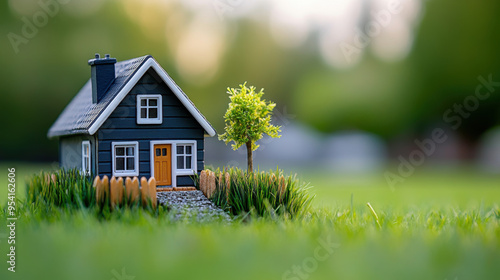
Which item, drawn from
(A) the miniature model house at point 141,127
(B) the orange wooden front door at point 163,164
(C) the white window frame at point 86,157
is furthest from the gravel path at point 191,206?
(C) the white window frame at point 86,157

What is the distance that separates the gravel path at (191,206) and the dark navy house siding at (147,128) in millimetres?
698

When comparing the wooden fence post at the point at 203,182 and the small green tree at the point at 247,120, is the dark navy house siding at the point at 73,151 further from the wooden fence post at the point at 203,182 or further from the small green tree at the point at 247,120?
the small green tree at the point at 247,120

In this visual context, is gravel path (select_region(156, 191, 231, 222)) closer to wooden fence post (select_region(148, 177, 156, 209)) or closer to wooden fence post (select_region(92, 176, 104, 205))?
wooden fence post (select_region(148, 177, 156, 209))

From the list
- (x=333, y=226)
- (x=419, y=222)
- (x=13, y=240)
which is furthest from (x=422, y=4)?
(x=13, y=240)

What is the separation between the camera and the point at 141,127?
1329 centimetres

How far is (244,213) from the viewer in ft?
38.5

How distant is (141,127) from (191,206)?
244 cm

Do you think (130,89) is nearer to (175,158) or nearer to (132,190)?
(175,158)

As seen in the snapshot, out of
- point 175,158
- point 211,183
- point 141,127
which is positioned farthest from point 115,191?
point 211,183

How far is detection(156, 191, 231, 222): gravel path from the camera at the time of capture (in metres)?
11.5

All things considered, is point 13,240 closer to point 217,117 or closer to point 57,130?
point 57,130

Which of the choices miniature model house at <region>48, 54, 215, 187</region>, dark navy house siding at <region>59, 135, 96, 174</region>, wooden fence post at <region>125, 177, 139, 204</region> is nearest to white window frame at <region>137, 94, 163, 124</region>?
miniature model house at <region>48, 54, 215, 187</region>

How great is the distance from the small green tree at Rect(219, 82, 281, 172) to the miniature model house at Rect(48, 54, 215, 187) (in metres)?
0.58

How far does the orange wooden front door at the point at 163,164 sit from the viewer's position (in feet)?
44.7
